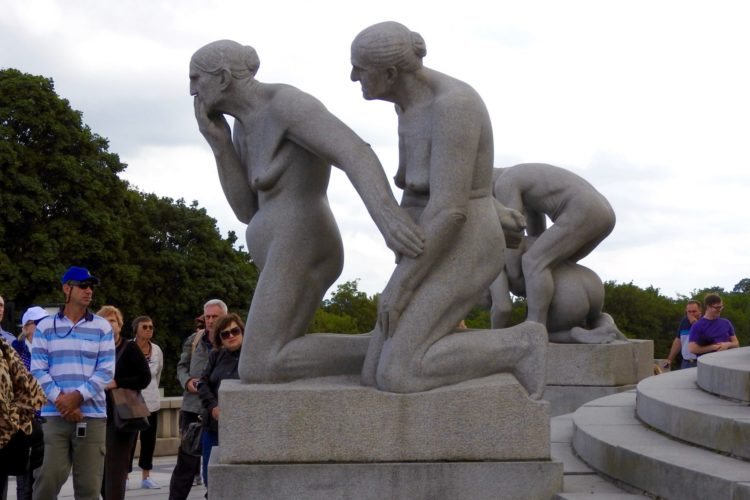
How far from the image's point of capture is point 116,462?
8.89 metres

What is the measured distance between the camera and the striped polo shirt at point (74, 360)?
8062 millimetres

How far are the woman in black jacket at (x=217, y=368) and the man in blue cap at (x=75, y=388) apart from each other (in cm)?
64

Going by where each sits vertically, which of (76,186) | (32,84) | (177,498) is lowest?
(177,498)

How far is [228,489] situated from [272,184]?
160cm

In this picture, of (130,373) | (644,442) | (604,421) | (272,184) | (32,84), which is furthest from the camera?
(32,84)

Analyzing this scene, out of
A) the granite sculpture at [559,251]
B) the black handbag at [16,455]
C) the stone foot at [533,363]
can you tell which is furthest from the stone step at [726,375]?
the black handbag at [16,455]

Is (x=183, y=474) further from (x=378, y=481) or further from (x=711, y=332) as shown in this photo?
(x=711, y=332)

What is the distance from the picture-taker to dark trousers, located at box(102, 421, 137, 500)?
8.86m

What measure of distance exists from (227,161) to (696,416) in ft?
9.59

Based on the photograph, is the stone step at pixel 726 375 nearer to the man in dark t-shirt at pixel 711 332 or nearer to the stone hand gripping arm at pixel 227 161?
the stone hand gripping arm at pixel 227 161

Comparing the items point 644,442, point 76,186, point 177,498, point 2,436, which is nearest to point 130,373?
point 177,498

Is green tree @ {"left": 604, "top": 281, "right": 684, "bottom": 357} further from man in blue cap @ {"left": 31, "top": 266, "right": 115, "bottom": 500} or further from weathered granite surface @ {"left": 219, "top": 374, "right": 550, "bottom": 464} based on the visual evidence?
weathered granite surface @ {"left": 219, "top": 374, "right": 550, "bottom": 464}

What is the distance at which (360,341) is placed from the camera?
6.83 metres

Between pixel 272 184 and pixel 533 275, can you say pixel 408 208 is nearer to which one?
pixel 272 184
